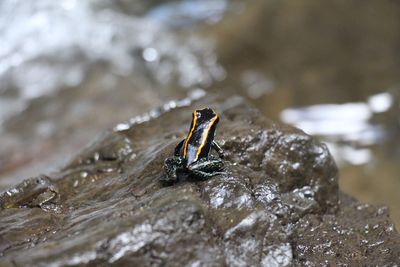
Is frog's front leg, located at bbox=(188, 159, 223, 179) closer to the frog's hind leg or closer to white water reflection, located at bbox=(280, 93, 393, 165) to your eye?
the frog's hind leg

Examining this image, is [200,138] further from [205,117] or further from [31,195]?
[31,195]

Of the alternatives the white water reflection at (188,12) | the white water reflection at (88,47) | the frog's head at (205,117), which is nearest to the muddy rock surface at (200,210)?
the frog's head at (205,117)

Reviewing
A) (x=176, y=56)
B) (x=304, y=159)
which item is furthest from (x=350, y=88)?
(x=304, y=159)

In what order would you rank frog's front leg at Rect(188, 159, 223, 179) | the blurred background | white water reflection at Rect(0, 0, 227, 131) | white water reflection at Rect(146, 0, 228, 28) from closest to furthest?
frog's front leg at Rect(188, 159, 223, 179), the blurred background, white water reflection at Rect(0, 0, 227, 131), white water reflection at Rect(146, 0, 228, 28)

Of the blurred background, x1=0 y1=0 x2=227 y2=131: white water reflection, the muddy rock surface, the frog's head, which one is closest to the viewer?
the muddy rock surface

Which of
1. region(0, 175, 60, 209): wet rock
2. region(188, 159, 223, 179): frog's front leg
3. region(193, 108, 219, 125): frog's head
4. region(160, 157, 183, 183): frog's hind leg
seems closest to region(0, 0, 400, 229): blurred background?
region(0, 175, 60, 209): wet rock

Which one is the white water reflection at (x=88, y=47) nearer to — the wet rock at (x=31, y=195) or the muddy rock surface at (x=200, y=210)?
the muddy rock surface at (x=200, y=210)

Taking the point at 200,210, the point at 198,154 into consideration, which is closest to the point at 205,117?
the point at 198,154
